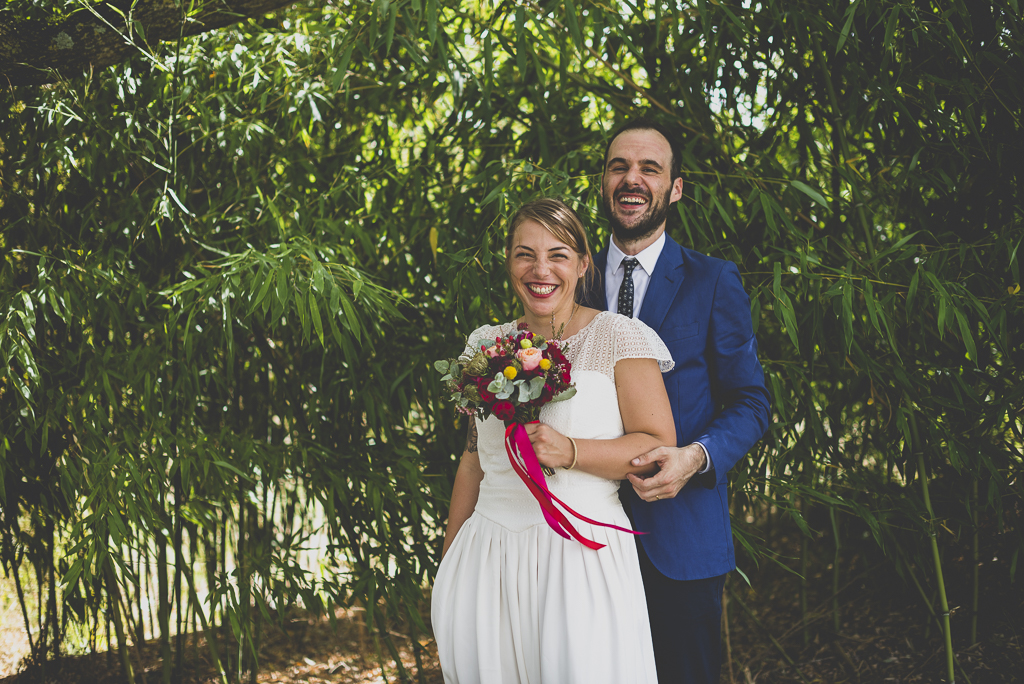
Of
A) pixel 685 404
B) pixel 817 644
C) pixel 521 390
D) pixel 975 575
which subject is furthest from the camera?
pixel 817 644

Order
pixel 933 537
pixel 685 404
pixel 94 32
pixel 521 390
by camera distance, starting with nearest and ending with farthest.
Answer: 1. pixel 521 390
2. pixel 685 404
3. pixel 94 32
4. pixel 933 537

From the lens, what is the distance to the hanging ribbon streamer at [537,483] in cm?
133

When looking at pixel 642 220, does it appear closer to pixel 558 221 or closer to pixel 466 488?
pixel 558 221

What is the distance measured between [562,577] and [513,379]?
0.40 m

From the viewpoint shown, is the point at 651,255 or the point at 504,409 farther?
the point at 651,255

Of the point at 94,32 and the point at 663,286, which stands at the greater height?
the point at 94,32

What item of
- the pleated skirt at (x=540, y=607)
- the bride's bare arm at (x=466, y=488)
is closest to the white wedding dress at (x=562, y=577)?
the pleated skirt at (x=540, y=607)

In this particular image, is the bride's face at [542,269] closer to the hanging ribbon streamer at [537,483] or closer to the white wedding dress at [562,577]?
the white wedding dress at [562,577]

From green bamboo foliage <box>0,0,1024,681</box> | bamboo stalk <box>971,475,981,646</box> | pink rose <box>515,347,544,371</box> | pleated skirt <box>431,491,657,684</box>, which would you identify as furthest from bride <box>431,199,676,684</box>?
bamboo stalk <box>971,475,981,646</box>

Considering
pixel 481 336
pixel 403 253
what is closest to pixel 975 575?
pixel 481 336

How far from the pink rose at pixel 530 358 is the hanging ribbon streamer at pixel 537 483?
0.13 meters

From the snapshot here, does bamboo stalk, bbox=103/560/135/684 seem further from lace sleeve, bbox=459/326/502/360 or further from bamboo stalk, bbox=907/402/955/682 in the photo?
bamboo stalk, bbox=907/402/955/682

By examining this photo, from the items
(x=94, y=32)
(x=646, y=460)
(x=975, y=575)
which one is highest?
(x=94, y=32)

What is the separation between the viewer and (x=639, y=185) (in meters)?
1.62
